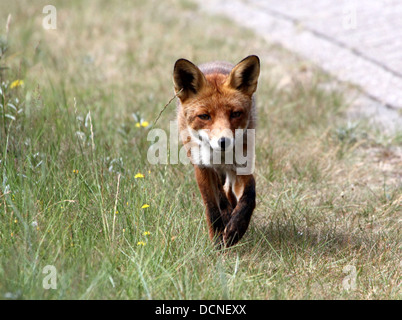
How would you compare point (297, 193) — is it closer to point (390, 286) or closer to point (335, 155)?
point (335, 155)

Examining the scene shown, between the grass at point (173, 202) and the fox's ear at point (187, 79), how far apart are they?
692mm

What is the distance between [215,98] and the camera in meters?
3.92

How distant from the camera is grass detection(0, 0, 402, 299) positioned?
3.28 m

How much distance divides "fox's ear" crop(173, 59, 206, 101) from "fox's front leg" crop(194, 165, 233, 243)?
0.57 metres

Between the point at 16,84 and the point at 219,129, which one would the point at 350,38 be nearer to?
the point at 16,84

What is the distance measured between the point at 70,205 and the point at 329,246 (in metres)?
1.86

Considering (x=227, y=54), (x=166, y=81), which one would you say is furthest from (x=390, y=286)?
(x=227, y=54)

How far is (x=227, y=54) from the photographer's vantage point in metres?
8.34

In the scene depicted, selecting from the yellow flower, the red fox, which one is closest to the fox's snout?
the red fox

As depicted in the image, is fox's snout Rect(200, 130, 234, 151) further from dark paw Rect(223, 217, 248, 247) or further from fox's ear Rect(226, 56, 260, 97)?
dark paw Rect(223, 217, 248, 247)

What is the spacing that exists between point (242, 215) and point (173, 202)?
0.50m

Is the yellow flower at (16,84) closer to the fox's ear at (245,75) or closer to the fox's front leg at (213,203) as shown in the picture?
the fox's front leg at (213,203)

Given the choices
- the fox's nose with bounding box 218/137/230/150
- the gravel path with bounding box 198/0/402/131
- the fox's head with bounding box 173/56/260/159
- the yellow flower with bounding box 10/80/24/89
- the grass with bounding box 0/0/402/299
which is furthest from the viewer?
the gravel path with bounding box 198/0/402/131

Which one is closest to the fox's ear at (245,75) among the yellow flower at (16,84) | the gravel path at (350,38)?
the yellow flower at (16,84)
